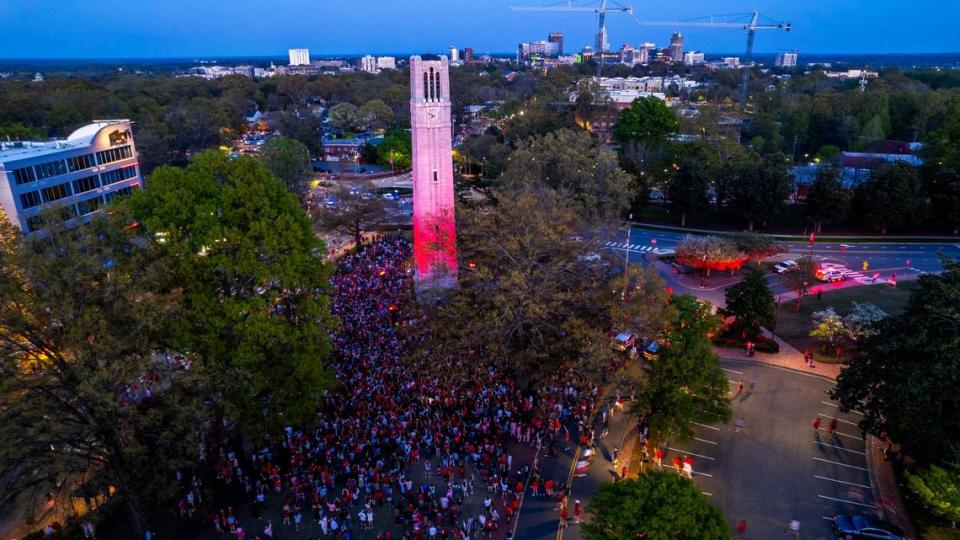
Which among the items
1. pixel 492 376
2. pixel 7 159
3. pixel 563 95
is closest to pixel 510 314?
pixel 492 376

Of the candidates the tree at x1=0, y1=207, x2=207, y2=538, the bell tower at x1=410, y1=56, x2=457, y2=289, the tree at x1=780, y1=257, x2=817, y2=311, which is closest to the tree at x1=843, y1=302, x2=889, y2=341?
the tree at x1=780, y1=257, x2=817, y2=311

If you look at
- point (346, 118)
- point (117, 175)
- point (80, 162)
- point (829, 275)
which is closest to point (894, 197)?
point (829, 275)

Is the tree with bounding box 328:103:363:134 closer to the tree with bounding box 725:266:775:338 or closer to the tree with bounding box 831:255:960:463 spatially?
the tree with bounding box 725:266:775:338

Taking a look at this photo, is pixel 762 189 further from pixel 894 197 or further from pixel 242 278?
pixel 242 278

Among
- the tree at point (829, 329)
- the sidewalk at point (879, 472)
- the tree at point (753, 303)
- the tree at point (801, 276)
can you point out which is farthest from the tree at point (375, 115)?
the tree at point (829, 329)

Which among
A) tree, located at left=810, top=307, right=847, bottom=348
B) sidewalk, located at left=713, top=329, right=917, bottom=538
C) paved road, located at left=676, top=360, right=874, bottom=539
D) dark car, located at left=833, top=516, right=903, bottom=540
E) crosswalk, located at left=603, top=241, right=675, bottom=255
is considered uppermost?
tree, located at left=810, top=307, right=847, bottom=348

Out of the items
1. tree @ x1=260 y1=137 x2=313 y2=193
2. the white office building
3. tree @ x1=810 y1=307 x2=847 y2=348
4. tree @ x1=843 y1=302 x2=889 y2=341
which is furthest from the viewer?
tree @ x1=260 y1=137 x2=313 y2=193

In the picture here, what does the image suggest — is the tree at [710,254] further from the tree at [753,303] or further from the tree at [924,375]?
the tree at [924,375]
